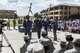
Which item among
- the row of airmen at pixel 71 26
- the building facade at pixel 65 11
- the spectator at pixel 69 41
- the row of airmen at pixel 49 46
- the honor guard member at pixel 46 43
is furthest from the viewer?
the building facade at pixel 65 11

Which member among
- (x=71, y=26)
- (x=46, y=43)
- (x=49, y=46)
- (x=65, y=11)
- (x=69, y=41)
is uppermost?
(x=69, y=41)

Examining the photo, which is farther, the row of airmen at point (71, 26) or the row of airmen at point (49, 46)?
the row of airmen at point (71, 26)

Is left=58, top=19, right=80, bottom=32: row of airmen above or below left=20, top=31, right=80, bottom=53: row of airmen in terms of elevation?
below

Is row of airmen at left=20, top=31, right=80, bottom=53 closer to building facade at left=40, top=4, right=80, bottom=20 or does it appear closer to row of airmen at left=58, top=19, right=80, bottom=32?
row of airmen at left=58, top=19, right=80, bottom=32

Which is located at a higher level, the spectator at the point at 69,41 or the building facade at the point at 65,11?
the spectator at the point at 69,41

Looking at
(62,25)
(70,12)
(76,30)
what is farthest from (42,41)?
(70,12)

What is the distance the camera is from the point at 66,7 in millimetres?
116250

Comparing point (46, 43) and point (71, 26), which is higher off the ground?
point (46, 43)

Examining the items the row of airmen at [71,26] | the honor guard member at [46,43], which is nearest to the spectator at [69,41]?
the honor guard member at [46,43]

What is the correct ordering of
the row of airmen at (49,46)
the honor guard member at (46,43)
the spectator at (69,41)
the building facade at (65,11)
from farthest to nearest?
the building facade at (65,11) → the honor guard member at (46,43) → the spectator at (69,41) → the row of airmen at (49,46)

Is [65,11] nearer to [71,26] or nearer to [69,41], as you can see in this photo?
[71,26]

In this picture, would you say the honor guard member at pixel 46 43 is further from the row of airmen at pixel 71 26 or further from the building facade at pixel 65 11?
the building facade at pixel 65 11

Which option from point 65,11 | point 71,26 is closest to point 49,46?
point 71,26

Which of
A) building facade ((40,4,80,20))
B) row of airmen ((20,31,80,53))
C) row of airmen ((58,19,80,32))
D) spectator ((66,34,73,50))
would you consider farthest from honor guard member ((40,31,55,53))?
building facade ((40,4,80,20))
